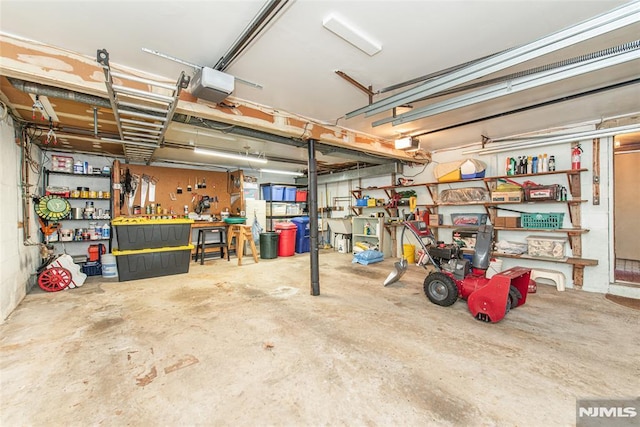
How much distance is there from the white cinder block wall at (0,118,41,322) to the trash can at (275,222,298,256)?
460 cm

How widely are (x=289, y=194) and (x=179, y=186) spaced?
319 centimetres

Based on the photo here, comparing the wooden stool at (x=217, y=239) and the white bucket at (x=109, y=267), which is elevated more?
the wooden stool at (x=217, y=239)

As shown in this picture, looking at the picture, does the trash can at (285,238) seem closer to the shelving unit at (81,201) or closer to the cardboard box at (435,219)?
the cardboard box at (435,219)

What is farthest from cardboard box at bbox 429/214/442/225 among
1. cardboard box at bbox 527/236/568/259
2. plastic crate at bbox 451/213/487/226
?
cardboard box at bbox 527/236/568/259

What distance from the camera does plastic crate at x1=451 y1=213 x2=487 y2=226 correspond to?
5252 mm

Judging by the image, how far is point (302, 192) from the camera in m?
8.64

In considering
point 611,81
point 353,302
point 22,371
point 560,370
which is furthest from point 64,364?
point 611,81

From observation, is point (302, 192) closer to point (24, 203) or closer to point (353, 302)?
point (353, 302)

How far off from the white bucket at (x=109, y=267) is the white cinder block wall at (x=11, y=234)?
962 millimetres

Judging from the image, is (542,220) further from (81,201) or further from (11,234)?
(81,201)

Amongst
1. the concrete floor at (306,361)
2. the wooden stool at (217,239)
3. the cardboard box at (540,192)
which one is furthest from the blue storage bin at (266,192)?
the cardboard box at (540,192)

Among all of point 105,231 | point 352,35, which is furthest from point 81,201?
point 352,35

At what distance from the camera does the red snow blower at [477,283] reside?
275 centimetres

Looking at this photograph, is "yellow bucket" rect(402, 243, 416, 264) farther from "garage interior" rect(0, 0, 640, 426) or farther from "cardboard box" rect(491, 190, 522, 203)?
"cardboard box" rect(491, 190, 522, 203)
